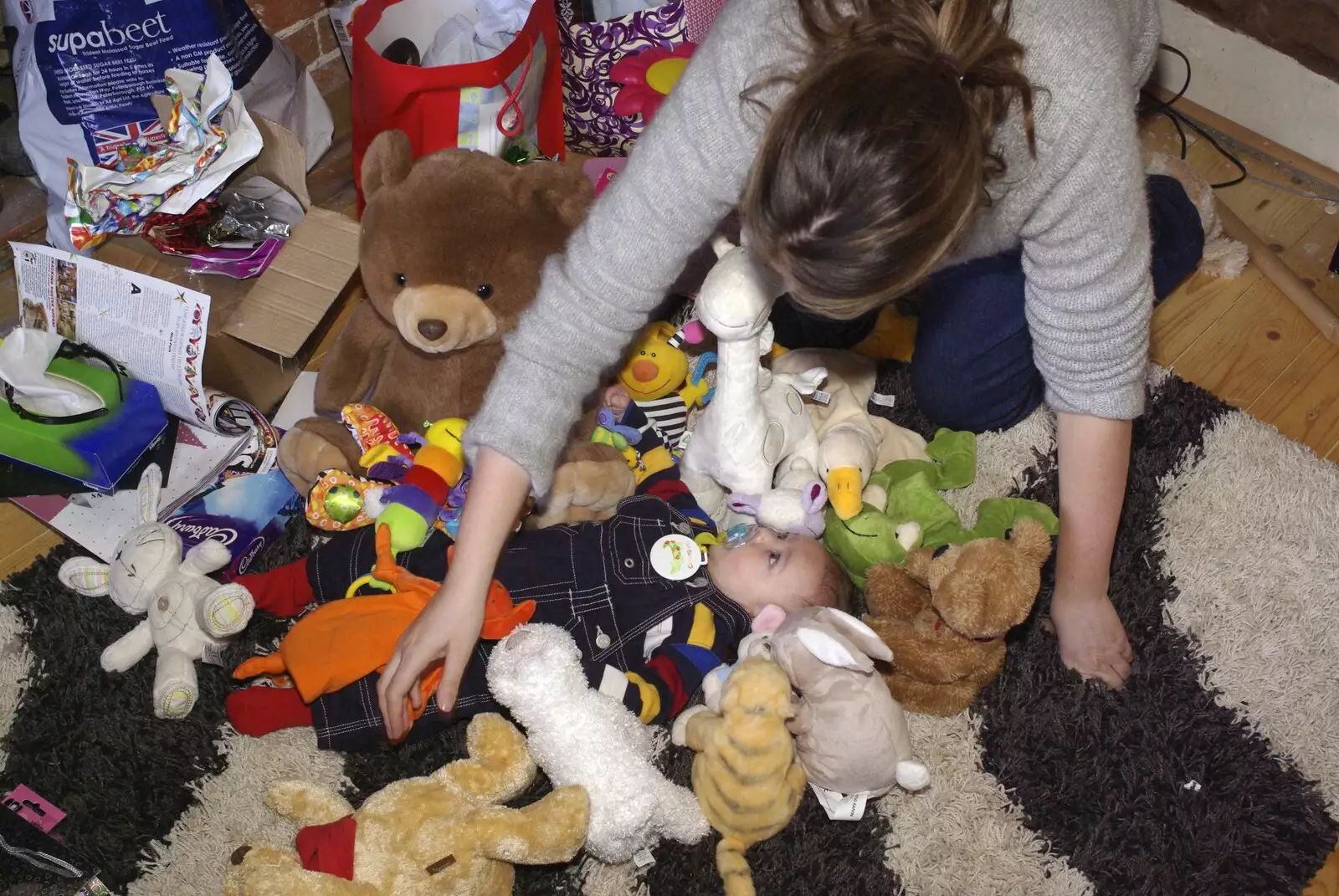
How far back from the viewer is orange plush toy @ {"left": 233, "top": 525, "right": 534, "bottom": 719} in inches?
41.4

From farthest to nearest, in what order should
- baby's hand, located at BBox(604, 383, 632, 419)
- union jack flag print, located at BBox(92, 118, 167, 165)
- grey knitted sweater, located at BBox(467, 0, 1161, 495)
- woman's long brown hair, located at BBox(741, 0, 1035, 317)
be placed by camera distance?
1. union jack flag print, located at BBox(92, 118, 167, 165)
2. baby's hand, located at BBox(604, 383, 632, 419)
3. grey knitted sweater, located at BBox(467, 0, 1161, 495)
4. woman's long brown hair, located at BBox(741, 0, 1035, 317)

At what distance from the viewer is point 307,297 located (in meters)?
1.34

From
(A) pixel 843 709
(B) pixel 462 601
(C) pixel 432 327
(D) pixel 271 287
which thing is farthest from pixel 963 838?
(D) pixel 271 287

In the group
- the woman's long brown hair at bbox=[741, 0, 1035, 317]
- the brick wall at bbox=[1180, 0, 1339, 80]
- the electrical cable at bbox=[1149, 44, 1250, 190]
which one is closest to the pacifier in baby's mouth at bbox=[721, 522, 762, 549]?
the woman's long brown hair at bbox=[741, 0, 1035, 317]

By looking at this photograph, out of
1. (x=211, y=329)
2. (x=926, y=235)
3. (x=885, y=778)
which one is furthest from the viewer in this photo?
(x=211, y=329)

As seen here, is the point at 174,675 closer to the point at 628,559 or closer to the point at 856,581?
the point at 628,559

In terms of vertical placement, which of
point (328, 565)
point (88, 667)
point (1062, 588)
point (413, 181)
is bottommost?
point (88, 667)

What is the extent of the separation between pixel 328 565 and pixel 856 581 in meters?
0.57

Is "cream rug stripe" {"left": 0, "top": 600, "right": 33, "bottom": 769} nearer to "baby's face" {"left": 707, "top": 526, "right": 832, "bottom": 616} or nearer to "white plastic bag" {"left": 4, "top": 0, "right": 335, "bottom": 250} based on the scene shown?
"white plastic bag" {"left": 4, "top": 0, "right": 335, "bottom": 250}

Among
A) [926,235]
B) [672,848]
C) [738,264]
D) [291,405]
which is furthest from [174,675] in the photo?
[926,235]

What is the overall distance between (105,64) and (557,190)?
639mm

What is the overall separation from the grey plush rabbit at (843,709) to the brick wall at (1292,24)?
3.91 feet

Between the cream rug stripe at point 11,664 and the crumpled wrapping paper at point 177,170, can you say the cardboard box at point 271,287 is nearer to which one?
the crumpled wrapping paper at point 177,170

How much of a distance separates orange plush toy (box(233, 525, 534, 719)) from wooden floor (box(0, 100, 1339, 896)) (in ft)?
1.45
